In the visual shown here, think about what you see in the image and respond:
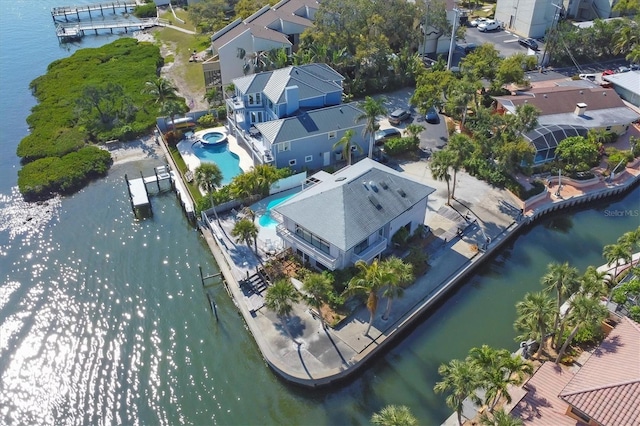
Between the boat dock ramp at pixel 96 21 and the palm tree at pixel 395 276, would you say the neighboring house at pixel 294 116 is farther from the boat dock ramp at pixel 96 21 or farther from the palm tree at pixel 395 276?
the boat dock ramp at pixel 96 21

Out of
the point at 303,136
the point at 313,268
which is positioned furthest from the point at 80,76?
the point at 313,268

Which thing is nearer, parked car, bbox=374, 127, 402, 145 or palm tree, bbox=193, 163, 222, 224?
palm tree, bbox=193, 163, 222, 224

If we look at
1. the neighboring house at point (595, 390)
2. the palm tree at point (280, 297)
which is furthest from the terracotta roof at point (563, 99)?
the palm tree at point (280, 297)

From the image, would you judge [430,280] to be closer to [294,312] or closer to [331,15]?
[294,312]

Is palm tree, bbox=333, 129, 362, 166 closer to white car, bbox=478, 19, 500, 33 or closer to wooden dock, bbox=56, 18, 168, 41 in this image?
white car, bbox=478, 19, 500, 33

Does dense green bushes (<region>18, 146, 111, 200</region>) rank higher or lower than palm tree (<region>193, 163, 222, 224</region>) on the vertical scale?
lower

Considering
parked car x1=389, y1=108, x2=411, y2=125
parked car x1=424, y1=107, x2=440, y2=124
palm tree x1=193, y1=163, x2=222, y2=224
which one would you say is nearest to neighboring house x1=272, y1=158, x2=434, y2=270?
palm tree x1=193, y1=163, x2=222, y2=224
